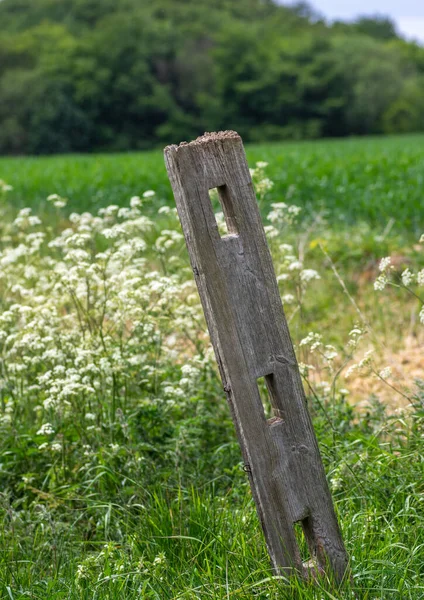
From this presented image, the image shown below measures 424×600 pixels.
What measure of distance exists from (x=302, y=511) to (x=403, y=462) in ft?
3.57

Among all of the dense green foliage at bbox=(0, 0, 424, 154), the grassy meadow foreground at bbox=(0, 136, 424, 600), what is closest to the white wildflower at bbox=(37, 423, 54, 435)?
the grassy meadow foreground at bbox=(0, 136, 424, 600)

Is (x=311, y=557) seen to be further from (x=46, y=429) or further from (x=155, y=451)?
(x=155, y=451)

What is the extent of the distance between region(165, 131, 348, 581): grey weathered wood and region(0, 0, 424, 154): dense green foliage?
62.6 m

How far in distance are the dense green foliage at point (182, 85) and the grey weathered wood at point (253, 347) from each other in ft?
205

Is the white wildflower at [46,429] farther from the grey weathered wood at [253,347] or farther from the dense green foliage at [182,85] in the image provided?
the dense green foliage at [182,85]

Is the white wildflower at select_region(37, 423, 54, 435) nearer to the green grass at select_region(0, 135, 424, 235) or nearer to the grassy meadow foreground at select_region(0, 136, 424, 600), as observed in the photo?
the grassy meadow foreground at select_region(0, 136, 424, 600)

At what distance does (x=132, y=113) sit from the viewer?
6812 centimetres

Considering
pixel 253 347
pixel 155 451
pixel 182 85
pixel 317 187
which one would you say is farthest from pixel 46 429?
pixel 182 85

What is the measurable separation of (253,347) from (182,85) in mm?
74379

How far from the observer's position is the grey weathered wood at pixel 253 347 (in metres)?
Answer: 2.43

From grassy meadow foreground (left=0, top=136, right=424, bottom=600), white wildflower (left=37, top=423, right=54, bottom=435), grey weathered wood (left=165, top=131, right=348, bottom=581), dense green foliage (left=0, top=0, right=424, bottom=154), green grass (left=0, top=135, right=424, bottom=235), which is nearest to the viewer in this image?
grey weathered wood (left=165, top=131, right=348, bottom=581)

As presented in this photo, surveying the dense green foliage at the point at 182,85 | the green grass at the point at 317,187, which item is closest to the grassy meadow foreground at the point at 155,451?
the green grass at the point at 317,187

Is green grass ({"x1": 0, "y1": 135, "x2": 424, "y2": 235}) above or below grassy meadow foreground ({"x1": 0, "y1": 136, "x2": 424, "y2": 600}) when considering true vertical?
above

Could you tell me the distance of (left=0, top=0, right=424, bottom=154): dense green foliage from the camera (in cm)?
6569
